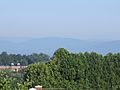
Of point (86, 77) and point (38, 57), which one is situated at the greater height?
point (38, 57)

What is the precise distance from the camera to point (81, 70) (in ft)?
72.8

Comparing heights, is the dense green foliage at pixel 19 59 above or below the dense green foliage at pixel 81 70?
above

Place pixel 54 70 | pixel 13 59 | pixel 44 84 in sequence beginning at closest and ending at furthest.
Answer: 1. pixel 44 84
2. pixel 54 70
3. pixel 13 59

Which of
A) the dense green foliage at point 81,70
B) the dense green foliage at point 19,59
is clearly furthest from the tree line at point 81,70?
the dense green foliage at point 19,59

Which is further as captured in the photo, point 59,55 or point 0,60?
point 0,60

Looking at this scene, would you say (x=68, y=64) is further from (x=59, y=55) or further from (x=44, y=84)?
(x=44, y=84)

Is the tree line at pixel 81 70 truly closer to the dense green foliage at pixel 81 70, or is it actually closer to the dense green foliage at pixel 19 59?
the dense green foliage at pixel 81 70

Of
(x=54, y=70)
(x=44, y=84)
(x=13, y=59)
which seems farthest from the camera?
(x=13, y=59)

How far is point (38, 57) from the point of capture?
72.3 m

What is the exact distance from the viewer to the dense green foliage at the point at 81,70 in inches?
840

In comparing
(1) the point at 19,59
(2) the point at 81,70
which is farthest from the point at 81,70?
(1) the point at 19,59

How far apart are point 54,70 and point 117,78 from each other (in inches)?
127

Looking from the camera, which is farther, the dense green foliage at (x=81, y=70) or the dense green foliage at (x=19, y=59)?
the dense green foliage at (x=19, y=59)

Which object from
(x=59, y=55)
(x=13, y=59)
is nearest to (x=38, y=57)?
(x=13, y=59)
